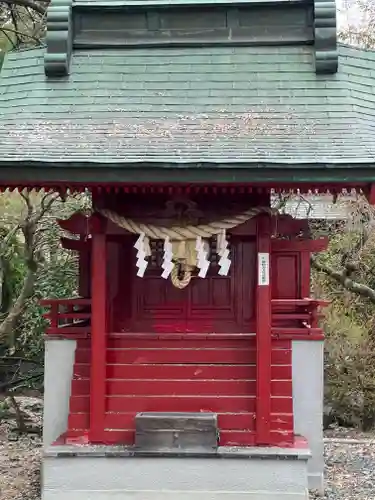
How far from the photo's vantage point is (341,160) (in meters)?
5.59

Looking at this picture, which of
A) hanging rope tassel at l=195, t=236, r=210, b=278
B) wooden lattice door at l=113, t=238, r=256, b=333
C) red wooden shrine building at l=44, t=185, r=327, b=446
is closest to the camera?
hanging rope tassel at l=195, t=236, r=210, b=278

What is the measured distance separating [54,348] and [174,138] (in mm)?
2587

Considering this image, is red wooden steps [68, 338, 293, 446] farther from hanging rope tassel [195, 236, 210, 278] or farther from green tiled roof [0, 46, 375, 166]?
green tiled roof [0, 46, 375, 166]

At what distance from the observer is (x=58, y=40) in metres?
7.13

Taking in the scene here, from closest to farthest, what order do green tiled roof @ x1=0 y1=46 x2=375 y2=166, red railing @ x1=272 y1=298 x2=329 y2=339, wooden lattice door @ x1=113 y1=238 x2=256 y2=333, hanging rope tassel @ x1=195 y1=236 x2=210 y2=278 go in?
1. green tiled roof @ x1=0 y1=46 x2=375 y2=166
2. hanging rope tassel @ x1=195 y1=236 x2=210 y2=278
3. red railing @ x1=272 y1=298 x2=329 y2=339
4. wooden lattice door @ x1=113 y1=238 x2=256 y2=333

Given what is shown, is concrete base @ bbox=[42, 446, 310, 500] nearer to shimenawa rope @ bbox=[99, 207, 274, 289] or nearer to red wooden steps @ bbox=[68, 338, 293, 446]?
red wooden steps @ bbox=[68, 338, 293, 446]

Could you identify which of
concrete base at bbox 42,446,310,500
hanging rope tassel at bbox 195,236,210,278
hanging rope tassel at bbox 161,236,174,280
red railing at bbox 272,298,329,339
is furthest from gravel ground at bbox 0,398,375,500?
hanging rope tassel at bbox 161,236,174,280

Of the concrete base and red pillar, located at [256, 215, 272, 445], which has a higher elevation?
red pillar, located at [256, 215, 272, 445]

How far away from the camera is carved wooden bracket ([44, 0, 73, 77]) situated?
7.08 m

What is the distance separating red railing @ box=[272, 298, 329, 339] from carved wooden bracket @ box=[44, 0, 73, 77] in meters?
3.31

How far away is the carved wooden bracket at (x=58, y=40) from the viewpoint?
708cm

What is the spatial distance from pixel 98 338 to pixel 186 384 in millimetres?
970

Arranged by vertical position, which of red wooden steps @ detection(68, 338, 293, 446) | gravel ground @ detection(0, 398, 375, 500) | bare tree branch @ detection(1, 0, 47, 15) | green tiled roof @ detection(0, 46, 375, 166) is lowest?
gravel ground @ detection(0, 398, 375, 500)

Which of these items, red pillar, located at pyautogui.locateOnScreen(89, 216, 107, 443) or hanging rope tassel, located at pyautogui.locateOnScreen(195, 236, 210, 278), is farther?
red pillar, located at pyautogui.locateOnScreen(89, 216, 107, 443)
